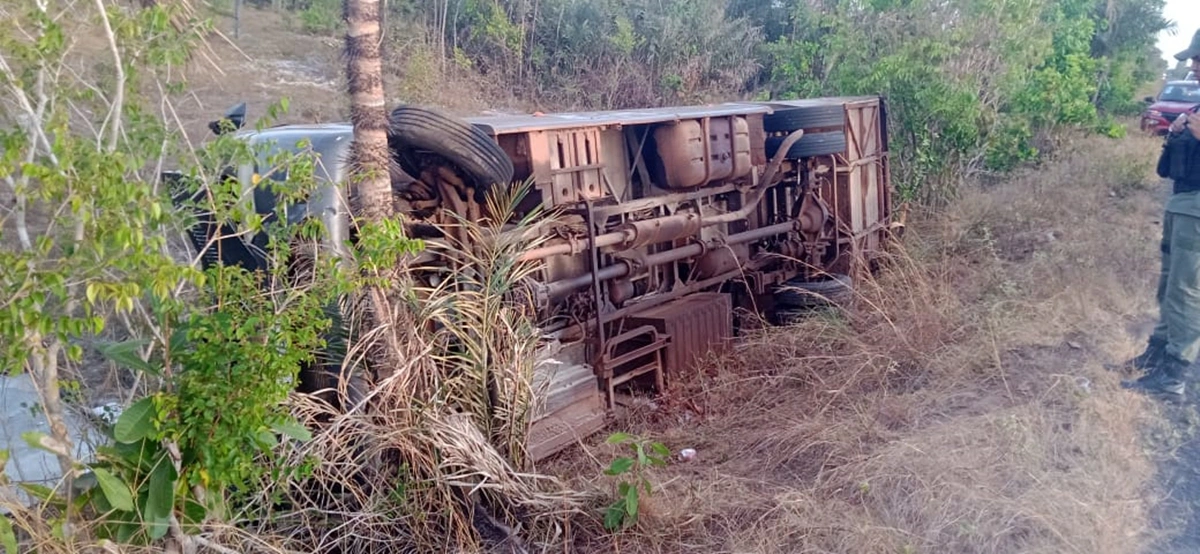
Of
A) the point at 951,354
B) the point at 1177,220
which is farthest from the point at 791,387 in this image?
the point at 1177,220

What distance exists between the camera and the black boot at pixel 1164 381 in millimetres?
5621

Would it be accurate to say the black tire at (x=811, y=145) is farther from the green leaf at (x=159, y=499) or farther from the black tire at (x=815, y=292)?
the green leaf at (x=159, y=499)

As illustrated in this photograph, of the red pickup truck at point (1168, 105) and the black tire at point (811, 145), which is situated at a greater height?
the black tire at point (811, 145)

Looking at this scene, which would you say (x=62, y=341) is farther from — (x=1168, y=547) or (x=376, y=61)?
(x=1168, y=547)

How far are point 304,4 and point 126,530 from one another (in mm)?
18850

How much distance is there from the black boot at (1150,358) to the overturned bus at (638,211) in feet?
9.28

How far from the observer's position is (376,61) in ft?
14.8

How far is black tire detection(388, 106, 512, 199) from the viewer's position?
534cm

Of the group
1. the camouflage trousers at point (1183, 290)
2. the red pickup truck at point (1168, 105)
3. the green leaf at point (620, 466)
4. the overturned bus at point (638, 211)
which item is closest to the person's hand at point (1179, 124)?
the camouflage trousers at point (1183, 290)

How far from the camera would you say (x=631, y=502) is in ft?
14.2

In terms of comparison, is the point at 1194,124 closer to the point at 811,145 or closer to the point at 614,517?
the point at 811,145

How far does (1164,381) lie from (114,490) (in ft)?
17.8

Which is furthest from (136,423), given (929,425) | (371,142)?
(929,425)

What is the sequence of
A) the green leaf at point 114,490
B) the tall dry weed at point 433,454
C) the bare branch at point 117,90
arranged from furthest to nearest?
the tall dry weed at point 433,454 < the bare branch at point 117,90 < the green leaf at point 114,490
